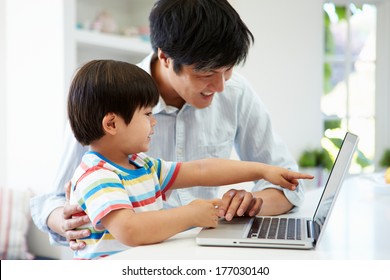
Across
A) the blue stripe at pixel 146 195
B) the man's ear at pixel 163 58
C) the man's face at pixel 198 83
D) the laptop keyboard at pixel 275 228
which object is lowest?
the laptop keyboard at pixel 275 228

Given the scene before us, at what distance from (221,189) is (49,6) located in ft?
2.15

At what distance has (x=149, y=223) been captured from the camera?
60 centimetres

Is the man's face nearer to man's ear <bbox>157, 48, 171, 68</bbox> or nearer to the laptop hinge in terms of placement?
man's ear <bbox>157, 48, 171, 68</bbox>

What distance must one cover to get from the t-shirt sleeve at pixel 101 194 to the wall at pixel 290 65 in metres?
0.45

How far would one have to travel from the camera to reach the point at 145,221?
60cm

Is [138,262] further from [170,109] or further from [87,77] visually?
[170,109]

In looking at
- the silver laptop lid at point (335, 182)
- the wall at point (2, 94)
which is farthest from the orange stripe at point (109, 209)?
the wall at point (2, 94)

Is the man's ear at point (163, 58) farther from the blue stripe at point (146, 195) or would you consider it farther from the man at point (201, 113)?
the blue stripe at point (146, 195)

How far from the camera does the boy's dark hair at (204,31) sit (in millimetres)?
737

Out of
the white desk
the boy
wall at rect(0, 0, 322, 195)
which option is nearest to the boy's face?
the boy

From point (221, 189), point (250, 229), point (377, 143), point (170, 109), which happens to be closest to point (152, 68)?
point (170, 109)

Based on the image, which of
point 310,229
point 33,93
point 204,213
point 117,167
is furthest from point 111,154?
point 33,93

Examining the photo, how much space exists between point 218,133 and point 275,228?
0.96 feet

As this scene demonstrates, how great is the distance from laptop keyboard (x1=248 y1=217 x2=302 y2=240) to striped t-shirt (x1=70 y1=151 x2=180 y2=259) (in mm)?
124
